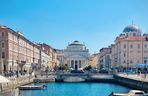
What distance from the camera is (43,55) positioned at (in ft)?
561

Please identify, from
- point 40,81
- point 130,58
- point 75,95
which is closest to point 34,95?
point 75,95

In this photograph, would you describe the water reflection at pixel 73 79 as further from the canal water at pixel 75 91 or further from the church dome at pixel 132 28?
the church dome at pixel 132 28

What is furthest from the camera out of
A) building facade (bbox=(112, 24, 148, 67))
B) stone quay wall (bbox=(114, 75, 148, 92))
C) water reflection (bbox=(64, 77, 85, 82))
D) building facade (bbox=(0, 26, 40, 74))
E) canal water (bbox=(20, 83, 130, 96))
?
building facade (bbox=(112, 24, 148, 67))

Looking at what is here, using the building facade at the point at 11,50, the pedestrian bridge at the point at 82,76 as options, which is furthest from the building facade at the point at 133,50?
the building facade at the point at 11,50

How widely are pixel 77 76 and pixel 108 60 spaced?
8547 cm

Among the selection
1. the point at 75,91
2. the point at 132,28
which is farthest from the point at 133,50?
the point at 75,91

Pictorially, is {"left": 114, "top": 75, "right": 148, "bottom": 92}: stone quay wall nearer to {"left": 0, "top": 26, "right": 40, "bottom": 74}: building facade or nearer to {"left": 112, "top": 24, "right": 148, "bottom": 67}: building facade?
{"left": 0, "top": 26, "right": 40, "bottom": 74}: building facade

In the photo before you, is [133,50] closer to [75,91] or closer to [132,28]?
[132,28]

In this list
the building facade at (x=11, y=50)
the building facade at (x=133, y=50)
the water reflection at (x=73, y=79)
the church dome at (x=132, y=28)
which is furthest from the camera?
the church dome at (x=132, y=28)

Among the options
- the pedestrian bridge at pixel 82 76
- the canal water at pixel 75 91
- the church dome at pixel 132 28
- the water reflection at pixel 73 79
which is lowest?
the canal water at pixel 75 91

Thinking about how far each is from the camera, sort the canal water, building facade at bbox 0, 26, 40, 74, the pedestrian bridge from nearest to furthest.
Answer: the canal water < building facade at bbox 0, 26, 40, 74 < the pedestrian bridge

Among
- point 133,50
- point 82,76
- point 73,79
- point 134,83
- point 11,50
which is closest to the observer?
point 134,83

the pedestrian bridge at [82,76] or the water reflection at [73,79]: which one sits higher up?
the pedestrian bridge at [82,76]

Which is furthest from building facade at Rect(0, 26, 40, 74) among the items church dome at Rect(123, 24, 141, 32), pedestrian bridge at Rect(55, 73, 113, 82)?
church dome at Rect(123, 24, 141, 32)
